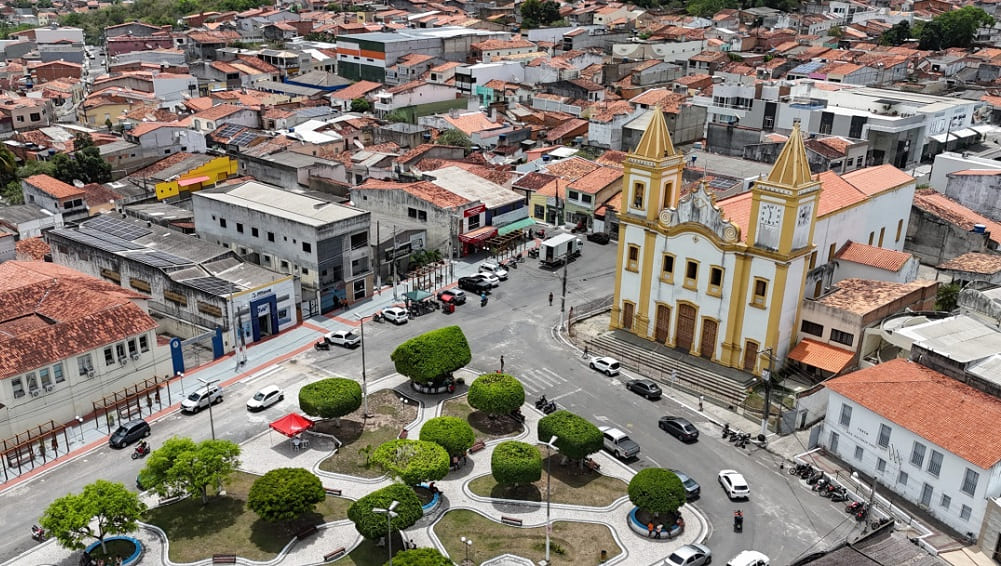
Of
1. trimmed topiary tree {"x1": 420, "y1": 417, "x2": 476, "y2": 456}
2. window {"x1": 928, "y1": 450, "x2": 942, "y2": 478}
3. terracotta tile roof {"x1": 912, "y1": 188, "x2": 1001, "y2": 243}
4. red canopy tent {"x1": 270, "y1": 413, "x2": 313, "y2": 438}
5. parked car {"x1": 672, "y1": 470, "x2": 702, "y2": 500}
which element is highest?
terracotta tile roof {"x1": 912, "y1": 188, "x2": 1001, "y2": 243}

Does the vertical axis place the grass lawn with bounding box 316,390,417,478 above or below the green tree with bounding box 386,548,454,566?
below

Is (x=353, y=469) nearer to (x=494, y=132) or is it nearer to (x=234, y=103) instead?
(x=494, y=132)

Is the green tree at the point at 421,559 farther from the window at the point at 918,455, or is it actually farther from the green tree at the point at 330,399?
the window at the point at 918,455

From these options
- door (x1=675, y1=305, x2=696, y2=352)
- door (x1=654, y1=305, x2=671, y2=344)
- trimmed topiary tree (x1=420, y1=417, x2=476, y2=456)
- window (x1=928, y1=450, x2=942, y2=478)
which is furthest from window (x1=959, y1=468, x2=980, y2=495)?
trimmed topiary tree (x1=420, y1=417, x2=476, y2=456)

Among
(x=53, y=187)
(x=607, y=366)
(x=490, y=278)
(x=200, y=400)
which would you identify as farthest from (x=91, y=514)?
(x=53, y=187)

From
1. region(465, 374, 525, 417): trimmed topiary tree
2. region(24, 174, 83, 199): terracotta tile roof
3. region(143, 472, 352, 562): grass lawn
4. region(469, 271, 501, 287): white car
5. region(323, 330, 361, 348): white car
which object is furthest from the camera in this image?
region(24, 174, 83, 199): terracotta tile roof

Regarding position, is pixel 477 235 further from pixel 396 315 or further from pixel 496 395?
pixel 496 395

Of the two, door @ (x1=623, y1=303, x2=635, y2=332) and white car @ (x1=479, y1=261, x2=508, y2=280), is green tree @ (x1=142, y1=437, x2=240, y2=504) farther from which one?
white car @ (x1=479, y1=261, x2=508, y2=280)
